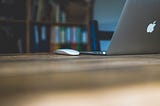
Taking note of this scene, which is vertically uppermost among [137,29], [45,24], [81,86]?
[45,24]

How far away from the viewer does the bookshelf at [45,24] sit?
→ 3361 mm

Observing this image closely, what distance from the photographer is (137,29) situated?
3.18 feet

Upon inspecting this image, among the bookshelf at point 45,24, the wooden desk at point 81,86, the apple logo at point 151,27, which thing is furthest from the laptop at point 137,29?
the bookshelf at point 45,24

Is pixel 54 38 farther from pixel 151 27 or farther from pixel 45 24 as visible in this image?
pixel 151 27

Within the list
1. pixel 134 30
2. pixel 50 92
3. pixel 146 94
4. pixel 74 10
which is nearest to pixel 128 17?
pixel 134 30

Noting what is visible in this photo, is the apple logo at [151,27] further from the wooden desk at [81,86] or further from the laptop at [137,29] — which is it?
the wooden desk at [81,86]

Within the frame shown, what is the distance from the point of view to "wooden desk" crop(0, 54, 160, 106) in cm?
32

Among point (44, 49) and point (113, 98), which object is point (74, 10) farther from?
point (113, 98)

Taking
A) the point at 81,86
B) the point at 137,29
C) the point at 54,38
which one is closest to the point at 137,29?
the point at 137,29

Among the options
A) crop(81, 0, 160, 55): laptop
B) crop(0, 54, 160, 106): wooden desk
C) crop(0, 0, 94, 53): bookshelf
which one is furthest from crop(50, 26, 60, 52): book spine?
crop(0, 54, 160, 106): wooden desk

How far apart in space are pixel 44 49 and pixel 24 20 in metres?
0.43

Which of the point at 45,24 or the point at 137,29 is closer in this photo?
the point at 137,29

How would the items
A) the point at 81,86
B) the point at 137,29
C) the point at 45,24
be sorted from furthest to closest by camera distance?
the point at 45,24 → the point at 137,29 → the point at 81,86

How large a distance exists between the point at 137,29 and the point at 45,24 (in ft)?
8.63
